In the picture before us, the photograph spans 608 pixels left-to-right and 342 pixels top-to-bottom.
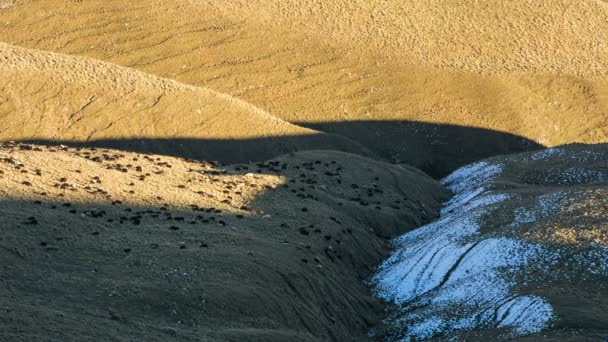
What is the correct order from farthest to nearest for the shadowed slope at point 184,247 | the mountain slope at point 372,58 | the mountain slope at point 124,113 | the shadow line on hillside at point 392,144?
the mountain slope at point 372,58 → the shadow line on hillside at point 392,144 → the mountain slope at point 124,113 → the shadowed slope at point 184,247

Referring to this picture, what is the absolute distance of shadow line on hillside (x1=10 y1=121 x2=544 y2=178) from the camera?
184 ft

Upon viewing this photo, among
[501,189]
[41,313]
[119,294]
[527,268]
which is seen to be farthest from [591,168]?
[41,313]

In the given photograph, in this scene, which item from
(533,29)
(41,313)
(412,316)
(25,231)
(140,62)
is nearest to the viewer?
(41,313)

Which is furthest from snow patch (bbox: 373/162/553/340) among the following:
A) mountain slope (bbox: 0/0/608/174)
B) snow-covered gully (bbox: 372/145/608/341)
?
mountain slope (bbox: 0/0/608/174)

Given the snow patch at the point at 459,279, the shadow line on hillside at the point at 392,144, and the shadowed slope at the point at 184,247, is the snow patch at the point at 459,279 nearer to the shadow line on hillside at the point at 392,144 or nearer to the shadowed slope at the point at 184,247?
the shadowed slope at the point at 184,247

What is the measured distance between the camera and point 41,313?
851 inches

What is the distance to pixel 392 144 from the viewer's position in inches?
2687

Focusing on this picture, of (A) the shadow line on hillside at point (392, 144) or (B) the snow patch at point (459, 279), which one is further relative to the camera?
(A) the shadow line on hillside at point (392, 144)

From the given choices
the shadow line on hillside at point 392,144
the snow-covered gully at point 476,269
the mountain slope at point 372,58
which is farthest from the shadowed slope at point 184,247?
the mountain slope at point 372,58

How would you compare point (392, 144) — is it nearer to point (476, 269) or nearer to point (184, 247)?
point (476, 269)

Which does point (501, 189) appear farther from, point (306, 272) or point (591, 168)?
point (306, 272)

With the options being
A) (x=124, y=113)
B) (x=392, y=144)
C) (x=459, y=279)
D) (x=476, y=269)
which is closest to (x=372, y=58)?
(x=392, y=144)

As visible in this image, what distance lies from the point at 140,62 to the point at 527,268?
4976 centimetres

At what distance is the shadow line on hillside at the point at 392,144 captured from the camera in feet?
184
